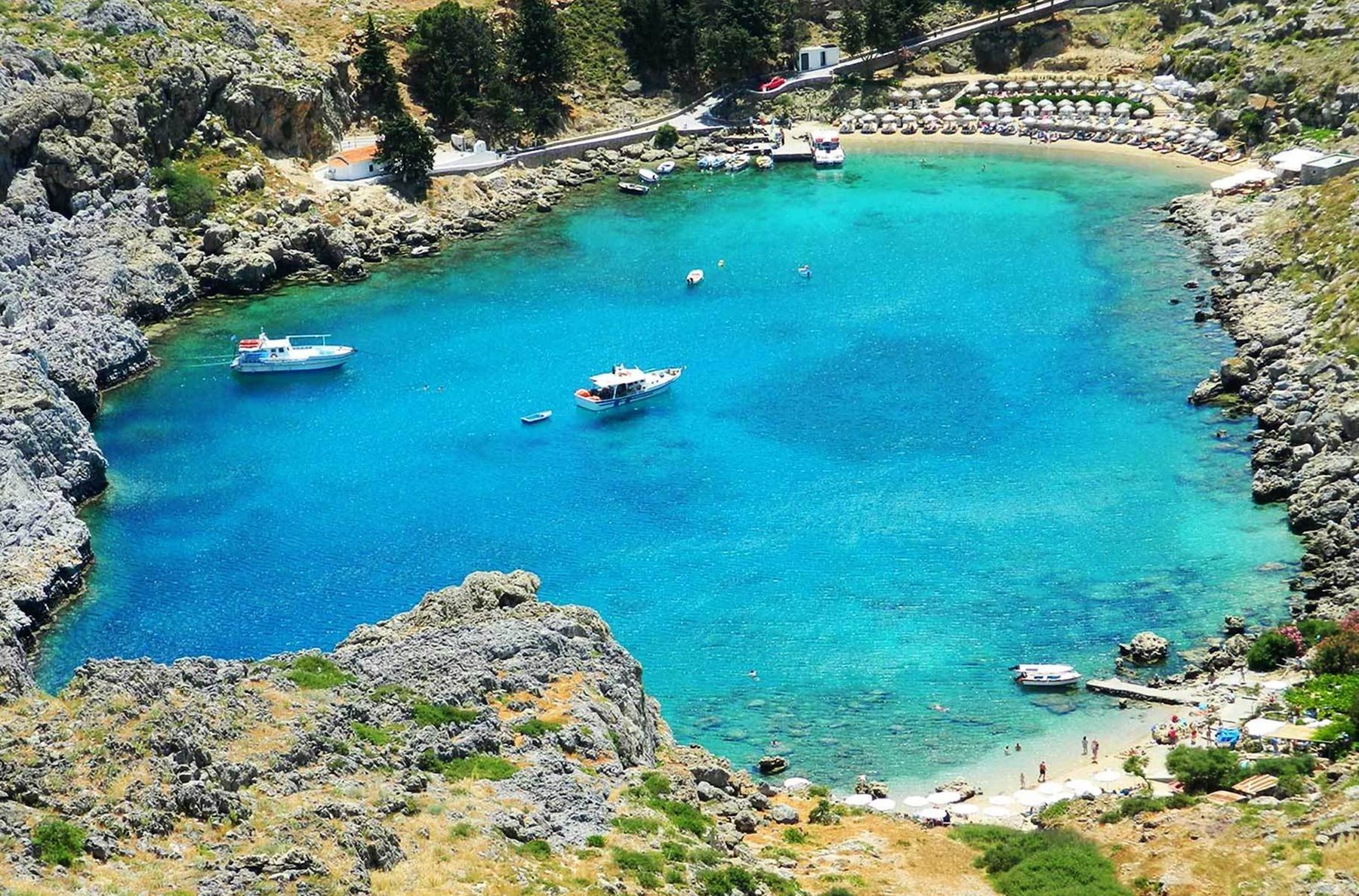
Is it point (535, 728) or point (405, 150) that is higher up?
point (405, 150)

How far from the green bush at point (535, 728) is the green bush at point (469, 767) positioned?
2024mm

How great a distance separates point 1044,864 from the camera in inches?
2352

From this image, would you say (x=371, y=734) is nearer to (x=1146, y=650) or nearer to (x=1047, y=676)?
(x=1047, y=676)

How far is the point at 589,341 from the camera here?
124688 millimetres

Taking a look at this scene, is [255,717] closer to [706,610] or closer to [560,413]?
[706,610]

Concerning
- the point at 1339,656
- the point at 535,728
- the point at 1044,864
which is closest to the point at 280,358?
the point at 535,728

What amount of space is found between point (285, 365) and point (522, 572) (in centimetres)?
5319

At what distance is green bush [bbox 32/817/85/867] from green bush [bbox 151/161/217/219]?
94.7 meters

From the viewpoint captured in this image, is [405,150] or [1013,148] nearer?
[405,150]

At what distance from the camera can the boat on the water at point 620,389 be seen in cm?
11338

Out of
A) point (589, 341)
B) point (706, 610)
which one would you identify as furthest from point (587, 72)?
point (706, 610)

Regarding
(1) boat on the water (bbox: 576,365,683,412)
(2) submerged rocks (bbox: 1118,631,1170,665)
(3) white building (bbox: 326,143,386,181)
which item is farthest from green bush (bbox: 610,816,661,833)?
(3) white building (bbox: 326,143,386,181)

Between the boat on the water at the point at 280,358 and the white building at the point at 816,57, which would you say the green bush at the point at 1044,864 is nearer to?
the boat on the water at the point at 280,358

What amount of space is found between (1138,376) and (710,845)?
62.4m
